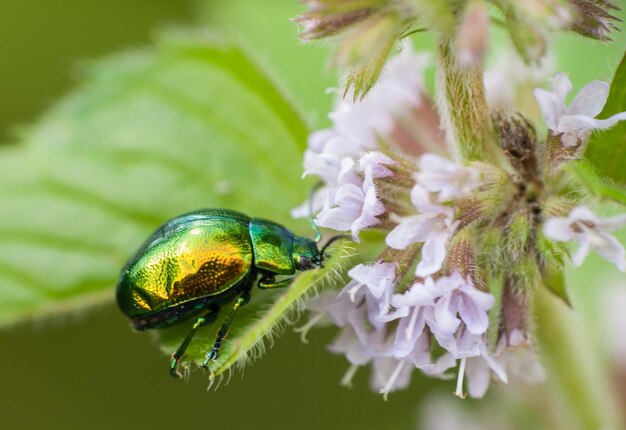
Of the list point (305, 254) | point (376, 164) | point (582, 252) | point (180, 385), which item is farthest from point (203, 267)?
point (180, 385)

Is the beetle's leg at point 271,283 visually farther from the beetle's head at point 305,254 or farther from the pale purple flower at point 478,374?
the pale purple flower at point 478,374

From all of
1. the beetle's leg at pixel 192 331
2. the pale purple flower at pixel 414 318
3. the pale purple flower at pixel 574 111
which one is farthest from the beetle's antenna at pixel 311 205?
the pale purple flower at pixel 574 111

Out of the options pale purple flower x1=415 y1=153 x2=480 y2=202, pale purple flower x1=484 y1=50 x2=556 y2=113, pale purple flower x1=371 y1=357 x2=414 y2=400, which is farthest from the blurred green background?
pale purple flower x1=415 y1=153 x2=480 y2=202

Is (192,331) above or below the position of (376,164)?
below

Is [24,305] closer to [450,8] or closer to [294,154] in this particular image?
[294,154]

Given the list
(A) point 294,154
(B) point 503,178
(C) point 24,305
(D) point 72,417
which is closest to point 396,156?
(B) point 503,178

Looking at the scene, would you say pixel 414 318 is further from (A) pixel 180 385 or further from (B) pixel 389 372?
(A) pixel 180 385

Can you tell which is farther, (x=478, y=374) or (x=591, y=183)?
(x=478, y=374)
